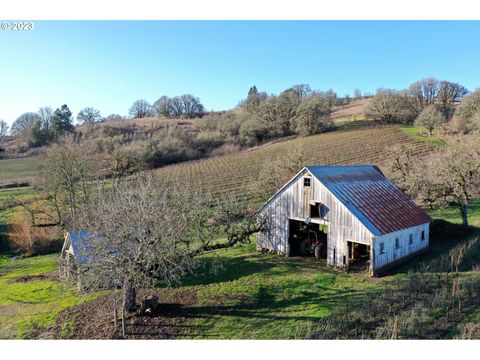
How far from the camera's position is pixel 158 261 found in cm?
1616

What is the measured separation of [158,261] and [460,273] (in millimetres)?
14939

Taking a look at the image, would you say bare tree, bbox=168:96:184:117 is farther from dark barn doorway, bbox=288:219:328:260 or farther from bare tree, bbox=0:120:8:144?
Result: dark barn doorway, bbox=288:219:328:260

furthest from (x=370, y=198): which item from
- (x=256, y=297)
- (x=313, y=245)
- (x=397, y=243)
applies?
(x=256, y=297)

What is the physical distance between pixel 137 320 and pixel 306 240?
1245cm

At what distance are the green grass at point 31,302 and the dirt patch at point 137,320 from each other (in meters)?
0.91

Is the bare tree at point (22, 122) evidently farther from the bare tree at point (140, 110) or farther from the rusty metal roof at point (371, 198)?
the rusty metal roof at point (371, 198)

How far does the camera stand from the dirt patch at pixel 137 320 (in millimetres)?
15039

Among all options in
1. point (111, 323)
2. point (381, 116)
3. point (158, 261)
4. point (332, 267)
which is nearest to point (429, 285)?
point (332, 267)

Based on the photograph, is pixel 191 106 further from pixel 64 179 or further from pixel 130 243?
pixel 130 243

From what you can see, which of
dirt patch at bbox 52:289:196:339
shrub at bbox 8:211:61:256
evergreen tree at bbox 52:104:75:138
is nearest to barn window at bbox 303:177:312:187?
dirt patch at bbox 52:289:196:339

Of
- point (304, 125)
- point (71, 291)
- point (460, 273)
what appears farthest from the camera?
point (304, 125)

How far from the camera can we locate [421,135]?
2849 inches

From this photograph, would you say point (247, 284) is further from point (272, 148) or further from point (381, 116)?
point (381, 116)

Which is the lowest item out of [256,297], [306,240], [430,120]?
Answer: [256,297]
